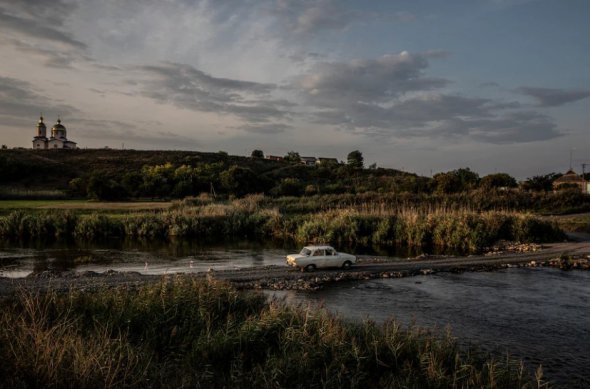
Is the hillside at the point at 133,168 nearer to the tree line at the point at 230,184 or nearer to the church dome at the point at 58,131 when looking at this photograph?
the tree line at the point at 230,184

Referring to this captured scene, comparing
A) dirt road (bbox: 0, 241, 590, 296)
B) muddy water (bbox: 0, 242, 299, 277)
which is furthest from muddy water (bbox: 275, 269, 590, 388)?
muddy water (bbox: 0, 242, 299, 277)

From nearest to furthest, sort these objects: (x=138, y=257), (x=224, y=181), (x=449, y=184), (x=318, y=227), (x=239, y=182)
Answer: (x=138, y=257)
(x=318, y=227)
(x=449, y=184)
(x=224, y=181)
(x=239, y=182)

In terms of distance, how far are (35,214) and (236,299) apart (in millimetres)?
→ 42680

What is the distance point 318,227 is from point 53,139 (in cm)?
16327

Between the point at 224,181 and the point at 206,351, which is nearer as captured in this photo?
the point at 206,351

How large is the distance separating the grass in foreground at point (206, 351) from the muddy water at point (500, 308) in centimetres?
226

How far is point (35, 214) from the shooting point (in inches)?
2005

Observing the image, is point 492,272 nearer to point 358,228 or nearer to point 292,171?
point 358,228

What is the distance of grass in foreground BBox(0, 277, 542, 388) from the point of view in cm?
894

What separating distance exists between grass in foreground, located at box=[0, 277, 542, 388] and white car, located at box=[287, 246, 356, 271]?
12.3m

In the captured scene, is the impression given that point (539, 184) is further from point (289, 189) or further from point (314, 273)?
point (314, 273)

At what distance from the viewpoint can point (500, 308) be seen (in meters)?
20.7

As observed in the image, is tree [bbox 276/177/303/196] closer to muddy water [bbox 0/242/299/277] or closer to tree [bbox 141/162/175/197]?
tree [bbox 141/162/175/197]

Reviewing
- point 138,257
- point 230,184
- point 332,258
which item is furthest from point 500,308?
point 230,184
